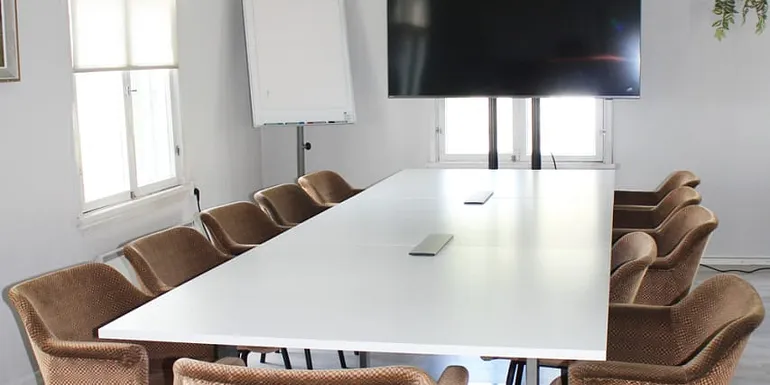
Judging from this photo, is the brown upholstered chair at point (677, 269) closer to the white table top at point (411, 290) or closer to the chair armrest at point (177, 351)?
the white table top at point (411, 290)

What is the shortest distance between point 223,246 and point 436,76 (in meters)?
3.18

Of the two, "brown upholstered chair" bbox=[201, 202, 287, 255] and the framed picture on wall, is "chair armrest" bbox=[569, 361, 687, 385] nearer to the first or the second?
"brown upholstered chair" bbox=[201, 202, 287, 255]

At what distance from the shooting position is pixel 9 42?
396 centimetres

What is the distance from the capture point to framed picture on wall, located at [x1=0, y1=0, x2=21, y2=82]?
154 inches

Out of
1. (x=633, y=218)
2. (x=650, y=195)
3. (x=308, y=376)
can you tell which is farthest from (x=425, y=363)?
(x=308, y=376)

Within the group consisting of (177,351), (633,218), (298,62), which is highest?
(298,62)

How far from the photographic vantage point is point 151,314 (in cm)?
238

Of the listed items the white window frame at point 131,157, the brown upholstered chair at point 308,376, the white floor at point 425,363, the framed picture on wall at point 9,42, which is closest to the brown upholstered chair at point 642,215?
the white floor at point 425,363

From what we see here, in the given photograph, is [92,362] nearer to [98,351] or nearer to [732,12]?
[98,351]

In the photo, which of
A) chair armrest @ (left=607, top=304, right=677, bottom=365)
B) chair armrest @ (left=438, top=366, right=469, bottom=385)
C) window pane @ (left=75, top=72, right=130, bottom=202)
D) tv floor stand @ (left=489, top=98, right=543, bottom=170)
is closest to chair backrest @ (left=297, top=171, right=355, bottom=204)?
window pane @ (left=75, top=72, right=130, bottom=202)

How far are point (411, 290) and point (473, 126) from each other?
15.9 feet

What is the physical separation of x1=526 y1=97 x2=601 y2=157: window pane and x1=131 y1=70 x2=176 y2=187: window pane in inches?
113

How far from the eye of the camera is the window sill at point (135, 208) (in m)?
4.70

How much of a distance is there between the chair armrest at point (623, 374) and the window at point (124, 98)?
3.15 m
